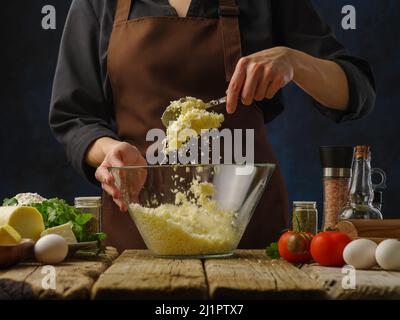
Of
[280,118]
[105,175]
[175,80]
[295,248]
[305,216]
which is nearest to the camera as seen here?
[295,248]

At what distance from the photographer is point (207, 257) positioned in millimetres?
1370

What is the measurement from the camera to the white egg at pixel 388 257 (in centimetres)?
119

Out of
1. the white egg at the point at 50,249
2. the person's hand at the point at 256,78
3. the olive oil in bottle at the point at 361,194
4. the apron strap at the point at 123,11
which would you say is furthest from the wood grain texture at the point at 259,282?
the apron strap at the point at 123,11

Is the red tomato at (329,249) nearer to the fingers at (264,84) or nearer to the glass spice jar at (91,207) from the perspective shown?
the fingers at (264,84)

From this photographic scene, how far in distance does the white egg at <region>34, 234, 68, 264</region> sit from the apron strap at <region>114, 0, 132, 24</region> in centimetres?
77

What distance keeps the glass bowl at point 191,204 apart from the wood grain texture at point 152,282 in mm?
143

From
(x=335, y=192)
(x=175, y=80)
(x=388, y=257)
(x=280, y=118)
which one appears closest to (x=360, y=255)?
(x=388, y=257)

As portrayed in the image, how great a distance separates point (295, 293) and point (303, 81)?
0.79 metres

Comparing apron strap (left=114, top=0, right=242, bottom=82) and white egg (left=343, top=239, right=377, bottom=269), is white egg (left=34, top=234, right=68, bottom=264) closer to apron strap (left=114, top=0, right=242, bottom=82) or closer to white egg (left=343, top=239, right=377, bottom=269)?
white egg (left=343, top=239, right=377, bottom=269)

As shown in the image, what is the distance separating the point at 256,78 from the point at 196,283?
571mm

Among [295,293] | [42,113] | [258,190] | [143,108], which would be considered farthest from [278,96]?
[42,113]

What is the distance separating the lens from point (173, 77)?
6.01 ft

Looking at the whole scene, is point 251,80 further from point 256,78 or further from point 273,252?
point 273,252
